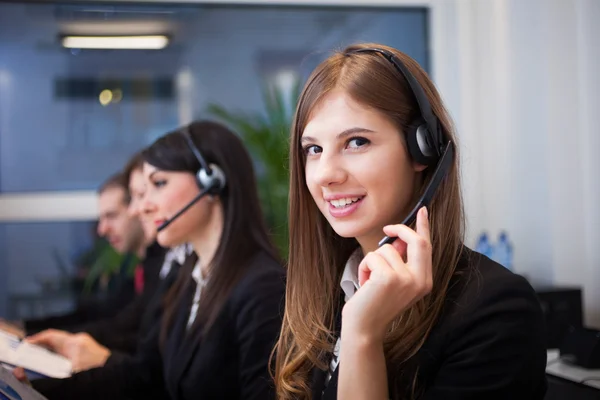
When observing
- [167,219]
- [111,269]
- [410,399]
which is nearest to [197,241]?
[167,219]

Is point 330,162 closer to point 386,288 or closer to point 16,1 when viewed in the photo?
point 386,288

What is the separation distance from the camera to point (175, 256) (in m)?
2.63

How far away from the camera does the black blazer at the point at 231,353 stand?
1609mm

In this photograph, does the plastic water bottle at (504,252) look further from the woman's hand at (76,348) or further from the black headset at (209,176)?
the woman's hand at (76,348)

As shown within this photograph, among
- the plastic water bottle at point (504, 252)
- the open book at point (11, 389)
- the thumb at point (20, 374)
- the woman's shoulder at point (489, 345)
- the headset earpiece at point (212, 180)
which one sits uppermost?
the headset earpiece at point (212, 180)

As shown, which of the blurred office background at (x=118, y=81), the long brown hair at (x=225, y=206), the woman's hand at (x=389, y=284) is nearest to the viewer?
the woman's hand at (x=389, y=284)

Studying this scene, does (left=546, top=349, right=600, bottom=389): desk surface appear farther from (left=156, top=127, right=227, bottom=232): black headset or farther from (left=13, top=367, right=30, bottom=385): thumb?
(left=13, top=367, right=30, bottom=385): thumb

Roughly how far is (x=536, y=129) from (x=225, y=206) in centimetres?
133

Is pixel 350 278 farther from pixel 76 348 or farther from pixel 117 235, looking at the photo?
pixel 117 235

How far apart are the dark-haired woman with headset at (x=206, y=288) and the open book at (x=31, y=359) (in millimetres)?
75

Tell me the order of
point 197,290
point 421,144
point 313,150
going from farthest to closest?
point 197,290 < point 313,150 < point 421,144

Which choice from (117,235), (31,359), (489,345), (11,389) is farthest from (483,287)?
(117,235)

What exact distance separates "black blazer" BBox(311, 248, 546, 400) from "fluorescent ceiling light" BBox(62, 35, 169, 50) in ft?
9.86

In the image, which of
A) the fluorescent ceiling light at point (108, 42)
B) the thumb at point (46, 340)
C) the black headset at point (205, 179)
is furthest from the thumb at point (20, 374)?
the fluorescent ceiling light at point (108, 42)
